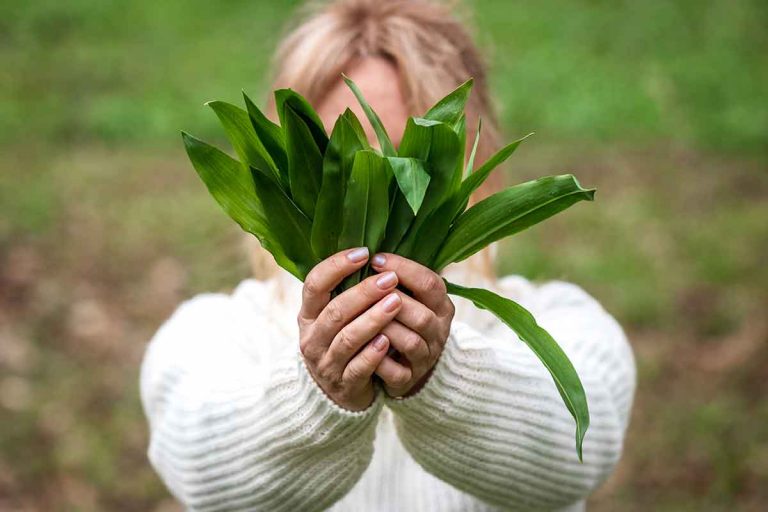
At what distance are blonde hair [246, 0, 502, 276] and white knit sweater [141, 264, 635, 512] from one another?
29cm

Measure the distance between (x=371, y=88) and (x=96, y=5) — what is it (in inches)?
258

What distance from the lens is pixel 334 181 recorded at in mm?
1241

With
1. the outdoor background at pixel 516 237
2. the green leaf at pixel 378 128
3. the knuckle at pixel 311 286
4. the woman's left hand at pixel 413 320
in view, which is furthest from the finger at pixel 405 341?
the outdoor background at pixel 516 237

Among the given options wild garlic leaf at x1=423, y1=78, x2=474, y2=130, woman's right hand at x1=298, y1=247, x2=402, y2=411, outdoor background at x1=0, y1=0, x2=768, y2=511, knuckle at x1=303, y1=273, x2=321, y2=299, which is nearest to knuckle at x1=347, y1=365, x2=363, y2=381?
woman's right hand at x1=298, y1=247, x2=402, y2=411

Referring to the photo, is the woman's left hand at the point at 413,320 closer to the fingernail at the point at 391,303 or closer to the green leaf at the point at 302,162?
the fingernail at the point at 391,303

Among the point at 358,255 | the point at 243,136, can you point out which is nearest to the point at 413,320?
the point at 358,255

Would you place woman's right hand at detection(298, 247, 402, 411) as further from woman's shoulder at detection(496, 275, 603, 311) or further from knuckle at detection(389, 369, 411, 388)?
woman's shoulder at detection(496, 275, 603, 311)

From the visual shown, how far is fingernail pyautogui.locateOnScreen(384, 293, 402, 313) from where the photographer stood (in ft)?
4.00

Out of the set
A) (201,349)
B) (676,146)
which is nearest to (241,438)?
(201,349)

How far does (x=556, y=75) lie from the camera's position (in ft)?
21.3

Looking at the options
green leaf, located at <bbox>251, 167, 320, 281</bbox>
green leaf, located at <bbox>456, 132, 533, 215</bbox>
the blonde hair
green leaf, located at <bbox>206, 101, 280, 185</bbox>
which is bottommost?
green leaf, located at <bbox>251, 167, 320, 281</bbox>

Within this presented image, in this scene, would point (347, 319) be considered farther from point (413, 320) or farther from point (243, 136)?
point (243, 136)

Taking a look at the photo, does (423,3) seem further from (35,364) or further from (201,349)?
(35,364)

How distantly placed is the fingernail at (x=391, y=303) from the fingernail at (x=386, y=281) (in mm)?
15
